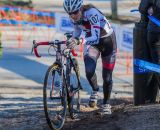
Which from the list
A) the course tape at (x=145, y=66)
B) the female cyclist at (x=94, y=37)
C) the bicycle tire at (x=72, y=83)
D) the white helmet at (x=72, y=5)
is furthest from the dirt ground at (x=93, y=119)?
the white helmet at (x=72, y=5)

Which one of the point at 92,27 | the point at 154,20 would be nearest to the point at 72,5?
the point at 92,27

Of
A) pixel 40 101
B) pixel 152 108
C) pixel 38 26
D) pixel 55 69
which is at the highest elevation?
pixel 55 69

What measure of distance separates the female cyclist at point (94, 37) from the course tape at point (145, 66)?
13.5 inches

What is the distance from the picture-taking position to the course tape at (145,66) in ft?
26.5

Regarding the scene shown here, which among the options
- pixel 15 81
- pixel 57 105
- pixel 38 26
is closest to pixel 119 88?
pixel 15 81

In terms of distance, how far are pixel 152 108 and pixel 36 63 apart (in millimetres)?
9145

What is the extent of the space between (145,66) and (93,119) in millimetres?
1058

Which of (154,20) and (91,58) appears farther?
(91,58)

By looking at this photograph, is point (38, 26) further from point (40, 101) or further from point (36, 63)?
point (40, 101)

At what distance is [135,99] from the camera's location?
348 inches

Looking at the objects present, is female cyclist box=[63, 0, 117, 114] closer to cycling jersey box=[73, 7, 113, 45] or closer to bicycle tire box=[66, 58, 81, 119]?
cycling jersey box=[73, 7, 113, 45]

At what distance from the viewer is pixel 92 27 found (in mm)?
8031

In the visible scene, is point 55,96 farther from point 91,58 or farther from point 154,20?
point 154,20

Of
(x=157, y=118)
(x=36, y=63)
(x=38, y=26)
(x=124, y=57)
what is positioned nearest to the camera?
(x=157, y=118)
